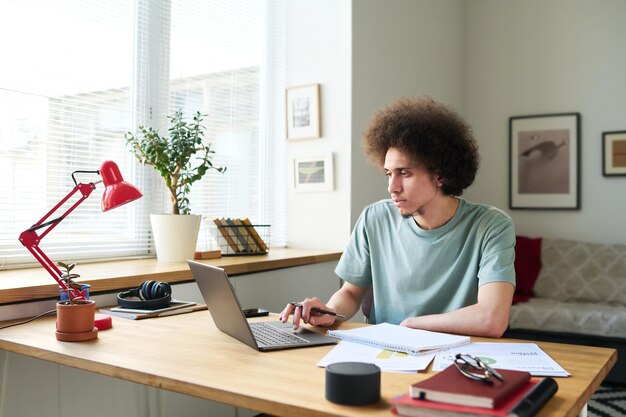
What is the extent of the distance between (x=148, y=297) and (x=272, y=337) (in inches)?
21.8

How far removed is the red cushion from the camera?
12.9 feet

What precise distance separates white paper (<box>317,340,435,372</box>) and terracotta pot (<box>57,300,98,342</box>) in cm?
58

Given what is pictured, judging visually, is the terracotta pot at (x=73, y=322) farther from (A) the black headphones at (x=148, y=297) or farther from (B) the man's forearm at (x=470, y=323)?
(B) the man's forearm at (x=470, y=323)

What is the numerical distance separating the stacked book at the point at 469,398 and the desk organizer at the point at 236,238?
188 cm

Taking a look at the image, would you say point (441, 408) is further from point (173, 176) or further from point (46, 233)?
point (173, 176)

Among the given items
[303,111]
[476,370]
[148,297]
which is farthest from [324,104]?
[476,370]

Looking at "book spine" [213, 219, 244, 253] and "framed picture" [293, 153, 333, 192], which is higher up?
"framed picture" [293, 153, 333, 192]

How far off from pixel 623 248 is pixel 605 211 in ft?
1.20

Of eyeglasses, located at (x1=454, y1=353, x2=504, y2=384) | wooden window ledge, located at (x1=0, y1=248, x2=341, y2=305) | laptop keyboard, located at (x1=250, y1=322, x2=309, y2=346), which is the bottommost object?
laptop keyboard, located at (x1=250, y1=322, x2=309, y2=346)

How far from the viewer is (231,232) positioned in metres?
2.79

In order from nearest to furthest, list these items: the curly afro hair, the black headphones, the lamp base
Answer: the lamp base → the black headphones → the curly afro hair

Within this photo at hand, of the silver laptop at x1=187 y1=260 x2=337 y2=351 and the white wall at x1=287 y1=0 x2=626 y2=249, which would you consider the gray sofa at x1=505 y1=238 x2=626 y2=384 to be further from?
the silver laptop at x1=187 y1=260 x2=337 y2=351

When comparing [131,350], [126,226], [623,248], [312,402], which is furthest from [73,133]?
[623,248]

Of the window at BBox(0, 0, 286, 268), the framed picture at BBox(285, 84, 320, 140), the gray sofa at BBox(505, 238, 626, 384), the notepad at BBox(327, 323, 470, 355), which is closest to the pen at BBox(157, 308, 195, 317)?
the notepad at BBox(327, 323, 470, 355)
